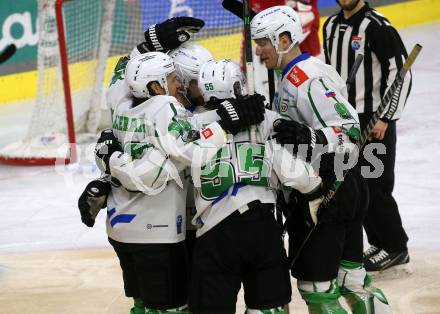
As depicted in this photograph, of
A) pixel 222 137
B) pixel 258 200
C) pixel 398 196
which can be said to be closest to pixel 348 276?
pixel 258 200

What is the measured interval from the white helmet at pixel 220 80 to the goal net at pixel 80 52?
4.25 meters

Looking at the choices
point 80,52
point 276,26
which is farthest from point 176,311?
point 80,52

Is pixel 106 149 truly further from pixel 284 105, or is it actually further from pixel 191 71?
pixel 284 105

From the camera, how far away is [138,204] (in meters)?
3.78

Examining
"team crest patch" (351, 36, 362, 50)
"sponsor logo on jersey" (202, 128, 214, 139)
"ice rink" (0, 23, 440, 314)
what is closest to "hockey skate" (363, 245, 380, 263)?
"ice rink" (0, 23, 440, 314)

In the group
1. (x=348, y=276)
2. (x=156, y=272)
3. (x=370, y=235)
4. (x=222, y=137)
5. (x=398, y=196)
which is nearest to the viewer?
(x=222, y=137)

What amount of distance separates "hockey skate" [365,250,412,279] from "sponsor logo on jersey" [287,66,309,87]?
1.62 m

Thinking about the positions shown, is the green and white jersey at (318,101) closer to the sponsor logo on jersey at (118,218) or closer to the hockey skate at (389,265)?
the sponsor logo on jersey at (118,218)

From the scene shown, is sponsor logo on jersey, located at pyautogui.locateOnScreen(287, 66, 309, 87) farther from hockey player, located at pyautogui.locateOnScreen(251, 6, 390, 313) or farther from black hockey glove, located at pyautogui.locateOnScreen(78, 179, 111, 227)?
black hockey glove, located at pyautogui.locateOnScreen(78, 179, 111, 227)

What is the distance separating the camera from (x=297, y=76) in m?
3.84

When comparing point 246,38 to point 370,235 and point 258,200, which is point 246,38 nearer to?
point 258,200

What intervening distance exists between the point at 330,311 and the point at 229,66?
1.01m

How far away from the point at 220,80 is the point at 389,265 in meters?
1.96

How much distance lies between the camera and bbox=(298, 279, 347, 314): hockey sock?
3854 mm
